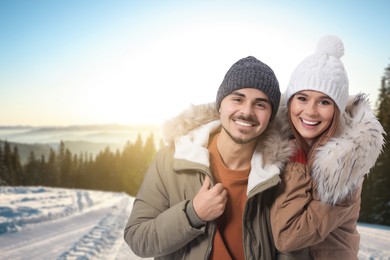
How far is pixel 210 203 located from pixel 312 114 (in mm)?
1169

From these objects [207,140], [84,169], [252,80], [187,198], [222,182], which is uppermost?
[252,80]

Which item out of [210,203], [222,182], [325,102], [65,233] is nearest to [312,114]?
[325,102]

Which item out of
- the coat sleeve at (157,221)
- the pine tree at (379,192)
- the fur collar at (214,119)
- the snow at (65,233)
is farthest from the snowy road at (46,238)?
the pine tree at (379,192)

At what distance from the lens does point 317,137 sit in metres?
3.11

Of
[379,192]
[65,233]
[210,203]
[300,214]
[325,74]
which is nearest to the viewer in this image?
[210,203]

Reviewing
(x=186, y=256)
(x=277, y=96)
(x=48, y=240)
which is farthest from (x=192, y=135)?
(x=48, y=240)

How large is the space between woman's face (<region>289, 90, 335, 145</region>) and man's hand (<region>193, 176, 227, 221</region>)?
0.96 meters

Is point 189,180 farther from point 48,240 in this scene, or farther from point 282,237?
point 48,240

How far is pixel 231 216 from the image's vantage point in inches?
108

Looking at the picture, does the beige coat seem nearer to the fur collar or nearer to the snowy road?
the fur collar

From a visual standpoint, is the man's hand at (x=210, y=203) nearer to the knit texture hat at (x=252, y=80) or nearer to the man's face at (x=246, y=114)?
the man's face at (x=246, y=114)

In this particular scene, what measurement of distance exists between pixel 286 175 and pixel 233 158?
1.40 ft

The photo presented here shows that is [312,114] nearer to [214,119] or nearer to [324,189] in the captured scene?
[324,189]

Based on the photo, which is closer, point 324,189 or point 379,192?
point 324,189
